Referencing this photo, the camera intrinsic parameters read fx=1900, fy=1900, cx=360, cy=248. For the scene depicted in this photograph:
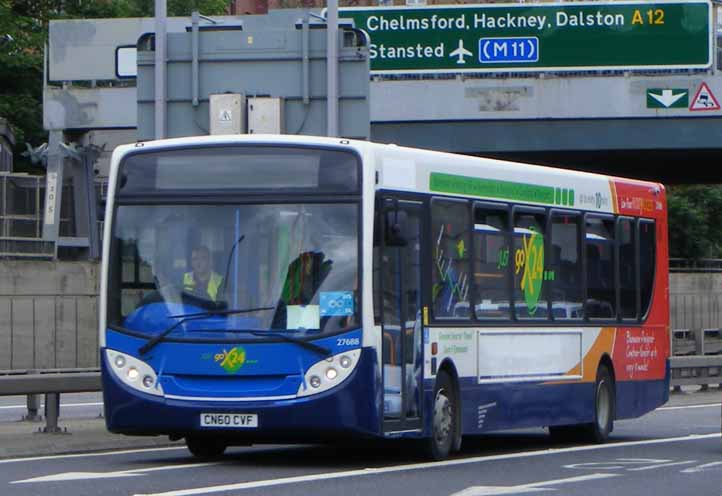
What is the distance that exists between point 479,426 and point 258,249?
10.9 feet

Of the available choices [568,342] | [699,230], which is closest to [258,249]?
[568,342]

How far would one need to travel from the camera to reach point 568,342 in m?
19.7

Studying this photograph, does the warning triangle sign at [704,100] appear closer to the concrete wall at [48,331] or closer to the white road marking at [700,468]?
the concrete wall at [48,331]

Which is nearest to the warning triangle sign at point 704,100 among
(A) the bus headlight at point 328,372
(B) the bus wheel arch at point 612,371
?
(B) the bus wheel arch at point 612,371

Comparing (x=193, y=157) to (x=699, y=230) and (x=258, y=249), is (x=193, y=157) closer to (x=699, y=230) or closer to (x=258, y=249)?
(x=258, y=249)

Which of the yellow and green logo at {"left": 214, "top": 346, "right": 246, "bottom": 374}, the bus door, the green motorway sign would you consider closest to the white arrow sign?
the green motorway sign

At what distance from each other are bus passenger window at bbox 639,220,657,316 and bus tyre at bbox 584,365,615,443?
1261 millimetres

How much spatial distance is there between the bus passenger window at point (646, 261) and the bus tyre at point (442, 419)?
17.7 ft

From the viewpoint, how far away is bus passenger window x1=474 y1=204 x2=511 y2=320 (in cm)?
1780

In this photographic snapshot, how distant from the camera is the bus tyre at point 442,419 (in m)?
16.6

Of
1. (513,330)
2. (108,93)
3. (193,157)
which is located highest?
(108,93)

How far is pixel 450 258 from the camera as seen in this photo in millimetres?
17234

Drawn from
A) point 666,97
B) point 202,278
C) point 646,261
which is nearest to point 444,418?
point 202,278

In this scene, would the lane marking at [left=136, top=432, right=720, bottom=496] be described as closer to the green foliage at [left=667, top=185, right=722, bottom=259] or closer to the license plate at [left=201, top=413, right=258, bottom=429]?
the license plate at [left=201, top=413, right=258, bottom=429]
